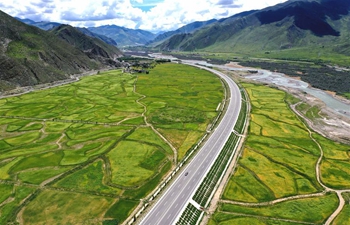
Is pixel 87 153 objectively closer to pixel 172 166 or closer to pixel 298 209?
pixel 172 166

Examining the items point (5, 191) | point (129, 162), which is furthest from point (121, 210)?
point (5, 191)

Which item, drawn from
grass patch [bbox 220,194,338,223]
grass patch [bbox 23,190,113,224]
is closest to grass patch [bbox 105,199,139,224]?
grass patch [bbox 23,190,113,224]

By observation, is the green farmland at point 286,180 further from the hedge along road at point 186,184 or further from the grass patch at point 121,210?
the grass patch at point 121,210

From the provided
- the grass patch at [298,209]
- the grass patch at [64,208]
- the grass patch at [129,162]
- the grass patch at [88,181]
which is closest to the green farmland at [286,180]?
the grass patch at [298,209]

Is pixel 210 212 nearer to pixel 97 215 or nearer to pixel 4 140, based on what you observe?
pixel 97 215

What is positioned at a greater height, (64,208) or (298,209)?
(64,208)
